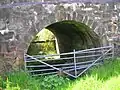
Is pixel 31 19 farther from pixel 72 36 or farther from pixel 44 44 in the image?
pixel 44 44

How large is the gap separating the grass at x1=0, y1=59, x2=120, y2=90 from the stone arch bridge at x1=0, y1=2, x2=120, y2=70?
1.77ft

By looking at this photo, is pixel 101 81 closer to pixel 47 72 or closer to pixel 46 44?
pixel 47 72

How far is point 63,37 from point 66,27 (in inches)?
53.8

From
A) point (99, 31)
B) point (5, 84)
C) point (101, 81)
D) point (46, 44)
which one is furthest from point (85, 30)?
point (46, 44)

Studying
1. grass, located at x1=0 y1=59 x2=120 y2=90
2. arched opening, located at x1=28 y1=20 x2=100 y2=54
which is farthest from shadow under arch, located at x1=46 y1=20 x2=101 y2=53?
grass, located at x1=0 y1=59 x2=120 y2=90

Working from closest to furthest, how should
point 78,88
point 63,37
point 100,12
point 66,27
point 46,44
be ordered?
point 78,88 < point 100,12 < point 66,27 < point 63,37 < point 46,44

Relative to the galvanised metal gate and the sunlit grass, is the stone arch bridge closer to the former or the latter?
the galvanised metal gate

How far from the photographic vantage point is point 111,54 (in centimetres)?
865

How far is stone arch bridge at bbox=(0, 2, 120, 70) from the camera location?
7375 millimetres

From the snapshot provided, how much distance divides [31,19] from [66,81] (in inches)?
63.9

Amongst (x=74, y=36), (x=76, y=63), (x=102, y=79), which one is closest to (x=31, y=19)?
(x=76, y=63)

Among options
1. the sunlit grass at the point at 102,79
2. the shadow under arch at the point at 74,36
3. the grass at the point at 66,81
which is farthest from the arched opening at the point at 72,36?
the grass at the point at 66,81

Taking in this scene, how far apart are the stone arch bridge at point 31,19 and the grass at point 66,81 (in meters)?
0.54

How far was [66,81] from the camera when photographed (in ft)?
24.6
